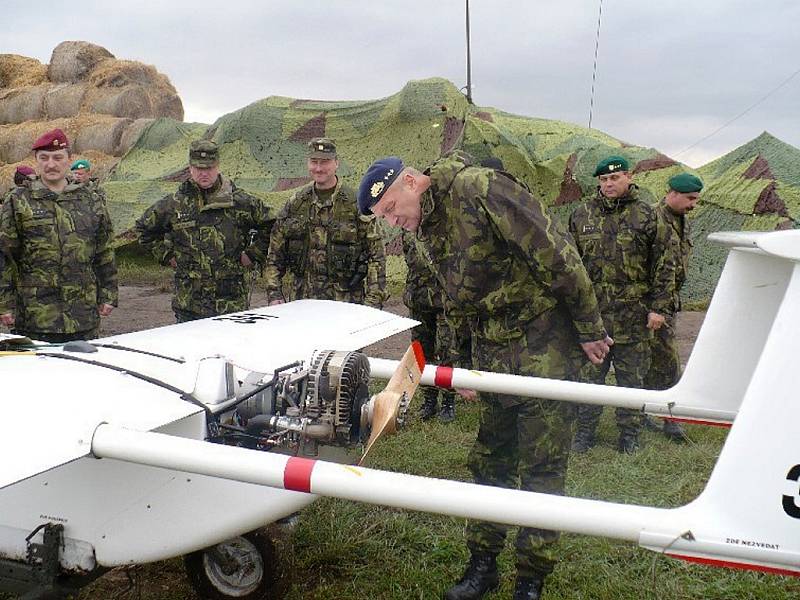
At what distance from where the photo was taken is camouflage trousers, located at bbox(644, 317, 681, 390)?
6.02 m

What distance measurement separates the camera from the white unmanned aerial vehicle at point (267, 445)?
213cm

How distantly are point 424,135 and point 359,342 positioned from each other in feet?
27.5

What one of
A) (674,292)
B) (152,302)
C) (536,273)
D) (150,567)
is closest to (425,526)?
(150,567)

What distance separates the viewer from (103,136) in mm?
16797

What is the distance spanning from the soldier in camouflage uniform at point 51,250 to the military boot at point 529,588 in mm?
3905

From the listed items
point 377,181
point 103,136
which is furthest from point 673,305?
point 103,136

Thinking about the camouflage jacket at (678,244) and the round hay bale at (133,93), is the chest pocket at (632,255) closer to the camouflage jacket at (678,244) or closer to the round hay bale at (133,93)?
the camouflage jacket at (678,244)

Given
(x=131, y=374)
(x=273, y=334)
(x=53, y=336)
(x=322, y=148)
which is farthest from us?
(x=322, y=148)

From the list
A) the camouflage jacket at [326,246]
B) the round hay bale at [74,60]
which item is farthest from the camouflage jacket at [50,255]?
the round hay bale at [74,60]

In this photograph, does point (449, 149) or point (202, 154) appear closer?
point (202, 154)

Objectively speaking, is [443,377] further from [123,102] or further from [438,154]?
[123,102]

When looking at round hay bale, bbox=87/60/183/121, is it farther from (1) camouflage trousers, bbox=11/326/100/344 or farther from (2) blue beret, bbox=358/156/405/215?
(2) blue beret, bbox=358/156/405/215

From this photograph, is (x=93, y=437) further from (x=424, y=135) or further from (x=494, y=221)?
(x=424, y=135)

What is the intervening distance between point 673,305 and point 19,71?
21466mm
